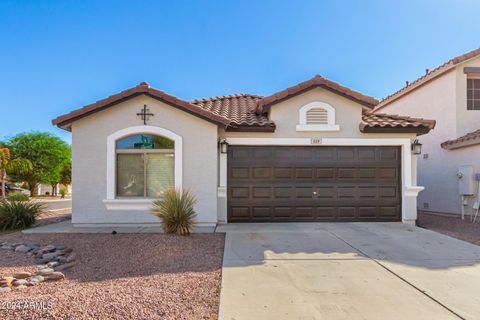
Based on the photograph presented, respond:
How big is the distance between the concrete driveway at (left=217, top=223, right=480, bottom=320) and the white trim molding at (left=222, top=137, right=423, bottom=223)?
1868 mm

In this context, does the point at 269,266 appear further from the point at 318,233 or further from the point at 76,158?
the point at 76,158

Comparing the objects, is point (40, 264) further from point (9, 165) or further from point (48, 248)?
point (9, 165)

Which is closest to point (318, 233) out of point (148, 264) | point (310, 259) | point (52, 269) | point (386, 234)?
point (386, 234)

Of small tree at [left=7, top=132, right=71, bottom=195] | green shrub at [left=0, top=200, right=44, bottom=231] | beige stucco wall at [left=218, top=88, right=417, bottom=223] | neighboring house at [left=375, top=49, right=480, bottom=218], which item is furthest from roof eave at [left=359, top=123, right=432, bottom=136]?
small tree at [left=7, top=132, right=71, bottom=195]

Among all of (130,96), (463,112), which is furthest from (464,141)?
(130,96)

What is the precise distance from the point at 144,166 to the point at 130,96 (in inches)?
85.4

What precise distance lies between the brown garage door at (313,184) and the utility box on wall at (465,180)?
323 centimetres

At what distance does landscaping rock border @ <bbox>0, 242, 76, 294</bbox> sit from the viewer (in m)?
4.54

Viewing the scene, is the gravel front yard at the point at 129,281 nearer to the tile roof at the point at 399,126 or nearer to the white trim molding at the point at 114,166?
the white trim molding at the point at 114,166

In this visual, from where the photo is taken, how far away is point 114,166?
9133mm

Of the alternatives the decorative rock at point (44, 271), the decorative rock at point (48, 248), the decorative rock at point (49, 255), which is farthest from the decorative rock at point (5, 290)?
the decorative rock at point (48, 248)

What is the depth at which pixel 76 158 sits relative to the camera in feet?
30.0

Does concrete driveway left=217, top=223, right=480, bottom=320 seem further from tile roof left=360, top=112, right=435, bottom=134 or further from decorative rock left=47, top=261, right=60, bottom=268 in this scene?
tile roof left=360, top=112, right=435, bottom=134

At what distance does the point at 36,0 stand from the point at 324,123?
11.2 m
